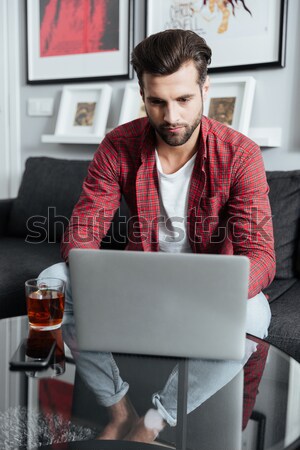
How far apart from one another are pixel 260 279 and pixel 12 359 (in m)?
0.65

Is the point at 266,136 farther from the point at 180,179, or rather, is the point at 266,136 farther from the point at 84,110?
the point at 84,110

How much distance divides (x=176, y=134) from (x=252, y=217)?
12.7 inches

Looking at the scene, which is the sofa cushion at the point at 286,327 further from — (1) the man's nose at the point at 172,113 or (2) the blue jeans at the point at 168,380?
(1) the man's nose at the point at 172,113

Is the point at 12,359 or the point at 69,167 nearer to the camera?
the point at 12,359

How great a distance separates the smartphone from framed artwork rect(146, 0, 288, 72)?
1.53m

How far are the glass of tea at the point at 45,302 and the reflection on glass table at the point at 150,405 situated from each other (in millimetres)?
132

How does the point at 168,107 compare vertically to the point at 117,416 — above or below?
above

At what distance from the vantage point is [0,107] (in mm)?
2779

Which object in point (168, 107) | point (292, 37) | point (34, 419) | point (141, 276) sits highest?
point (292, 37)

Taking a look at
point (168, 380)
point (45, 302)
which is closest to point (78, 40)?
point (45, 302)

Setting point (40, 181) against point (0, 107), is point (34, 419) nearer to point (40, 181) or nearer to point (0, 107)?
point (40, 181)

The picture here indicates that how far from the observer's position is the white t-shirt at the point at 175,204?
149cm

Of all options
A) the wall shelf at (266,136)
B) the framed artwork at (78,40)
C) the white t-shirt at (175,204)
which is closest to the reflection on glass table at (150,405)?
the white t-shirt at (175,204)

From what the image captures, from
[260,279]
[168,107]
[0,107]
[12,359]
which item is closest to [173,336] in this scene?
[12,359]
